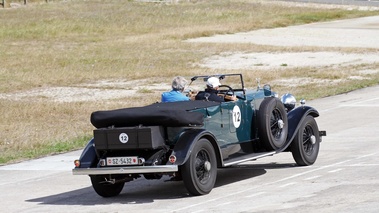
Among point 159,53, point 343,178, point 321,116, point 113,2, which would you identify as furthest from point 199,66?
point 113,2

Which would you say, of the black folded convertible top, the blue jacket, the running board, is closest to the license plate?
the black folded convertible top

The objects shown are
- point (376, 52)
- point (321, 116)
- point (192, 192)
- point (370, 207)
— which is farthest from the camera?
point (376, 52)

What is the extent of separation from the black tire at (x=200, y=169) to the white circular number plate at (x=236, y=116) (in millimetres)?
915

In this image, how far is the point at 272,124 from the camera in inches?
556

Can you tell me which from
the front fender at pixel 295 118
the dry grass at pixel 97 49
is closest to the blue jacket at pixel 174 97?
the front fender at pixel 295 118

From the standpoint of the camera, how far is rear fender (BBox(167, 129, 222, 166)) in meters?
12.0

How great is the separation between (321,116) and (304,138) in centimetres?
706

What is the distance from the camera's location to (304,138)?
14703 millimetres

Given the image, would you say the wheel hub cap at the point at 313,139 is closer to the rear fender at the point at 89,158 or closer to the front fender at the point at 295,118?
the front fender at the point at 295,118

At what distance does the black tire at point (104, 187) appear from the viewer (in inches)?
505

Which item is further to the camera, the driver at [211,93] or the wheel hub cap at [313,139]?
the wheel hub cap at [313,139]

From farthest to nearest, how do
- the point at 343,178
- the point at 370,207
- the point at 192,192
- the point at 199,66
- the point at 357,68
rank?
1. the point at 199,66
2. the point at 357,68
3. the point at 343,178
4. the point at 192,192
5. the point at 370,207

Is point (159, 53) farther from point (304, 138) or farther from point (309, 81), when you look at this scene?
point (304, 138)

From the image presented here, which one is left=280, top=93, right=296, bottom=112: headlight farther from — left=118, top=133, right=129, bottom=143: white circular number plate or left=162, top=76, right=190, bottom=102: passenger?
left=118, top=133, right=129, bottom=143: white circular number plate
